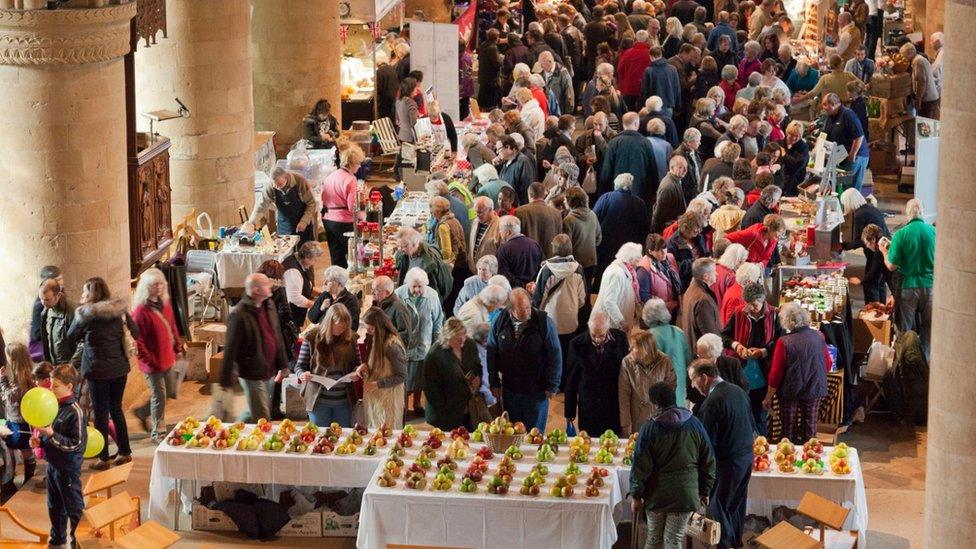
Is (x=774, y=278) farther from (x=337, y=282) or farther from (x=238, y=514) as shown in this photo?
(x=238, y=514)

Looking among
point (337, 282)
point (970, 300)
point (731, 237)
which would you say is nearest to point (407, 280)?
point (337, 282)

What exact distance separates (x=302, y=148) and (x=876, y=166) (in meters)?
7.14

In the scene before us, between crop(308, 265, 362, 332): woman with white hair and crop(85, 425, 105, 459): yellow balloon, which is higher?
crop(308, 265, 362, 332): woman with white hair

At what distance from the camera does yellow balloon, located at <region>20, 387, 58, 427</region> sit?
1076cm

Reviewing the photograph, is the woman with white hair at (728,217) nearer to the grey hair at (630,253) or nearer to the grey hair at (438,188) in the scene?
the grey hair at (630,253)

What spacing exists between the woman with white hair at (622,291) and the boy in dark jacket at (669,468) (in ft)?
8.68

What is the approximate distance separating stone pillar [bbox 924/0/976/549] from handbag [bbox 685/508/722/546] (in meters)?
1.73

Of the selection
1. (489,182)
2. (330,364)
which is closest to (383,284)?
(330,364)

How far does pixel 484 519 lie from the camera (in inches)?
413

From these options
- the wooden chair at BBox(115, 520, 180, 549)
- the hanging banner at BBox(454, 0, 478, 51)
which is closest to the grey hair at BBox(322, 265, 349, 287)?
the wooden chair at BBox(115, 520, 180, 549)

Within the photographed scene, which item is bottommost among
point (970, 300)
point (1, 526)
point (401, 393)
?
point (1, 526)

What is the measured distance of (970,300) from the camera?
26.5ft

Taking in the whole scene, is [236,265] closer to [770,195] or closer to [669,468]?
[770,195]

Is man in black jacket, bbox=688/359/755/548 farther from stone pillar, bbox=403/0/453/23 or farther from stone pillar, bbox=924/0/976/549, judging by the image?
stone pillar, bbox=403/0/453/23
